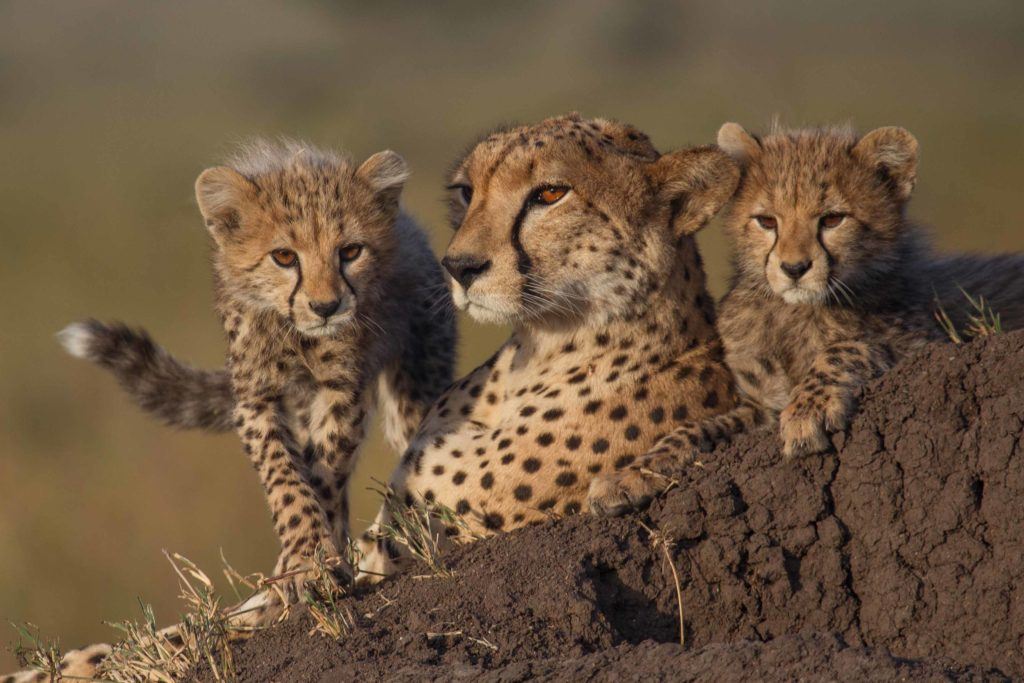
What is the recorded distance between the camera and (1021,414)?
2.92 meters

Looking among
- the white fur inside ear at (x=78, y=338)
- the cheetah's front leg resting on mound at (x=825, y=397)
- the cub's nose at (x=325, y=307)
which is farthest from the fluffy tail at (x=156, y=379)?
the cheetah's front leg resting on mound at (x=825, y=397)

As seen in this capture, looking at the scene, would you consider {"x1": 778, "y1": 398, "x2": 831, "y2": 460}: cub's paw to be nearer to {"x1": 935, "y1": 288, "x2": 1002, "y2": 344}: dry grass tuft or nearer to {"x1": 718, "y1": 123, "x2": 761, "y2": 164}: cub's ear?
{"x1": 935, "y1": 288, "x2": 1002, "y2": 344}: dry grass tuft

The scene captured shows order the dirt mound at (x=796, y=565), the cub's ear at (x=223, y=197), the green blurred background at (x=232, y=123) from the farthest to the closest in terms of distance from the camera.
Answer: the green blurred background at (x=232, y=123)
the cub's ear at (x=223, y=197)
the dirt mound at (x=796, y=565)

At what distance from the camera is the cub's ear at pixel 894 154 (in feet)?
11.9

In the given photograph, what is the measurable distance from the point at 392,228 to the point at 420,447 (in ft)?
2.19

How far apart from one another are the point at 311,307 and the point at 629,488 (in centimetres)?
105

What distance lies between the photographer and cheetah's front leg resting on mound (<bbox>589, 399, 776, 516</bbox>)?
→ 3.11 m

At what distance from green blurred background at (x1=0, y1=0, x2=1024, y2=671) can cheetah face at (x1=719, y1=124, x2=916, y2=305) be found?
23.1 inches

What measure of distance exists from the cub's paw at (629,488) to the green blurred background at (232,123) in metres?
1.45

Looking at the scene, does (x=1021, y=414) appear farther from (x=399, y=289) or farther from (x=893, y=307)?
(x=399, y=289)

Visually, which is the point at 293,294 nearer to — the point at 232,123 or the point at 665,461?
the point at 665,461

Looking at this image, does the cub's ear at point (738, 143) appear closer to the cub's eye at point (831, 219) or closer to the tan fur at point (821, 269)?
the tan fur at point (821, 269)

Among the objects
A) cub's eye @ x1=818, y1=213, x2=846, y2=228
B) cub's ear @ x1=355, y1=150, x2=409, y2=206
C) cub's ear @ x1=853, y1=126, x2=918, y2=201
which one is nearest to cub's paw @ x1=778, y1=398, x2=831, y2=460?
cub's eye @ x1=818, y1=213, x2=846, y2=228

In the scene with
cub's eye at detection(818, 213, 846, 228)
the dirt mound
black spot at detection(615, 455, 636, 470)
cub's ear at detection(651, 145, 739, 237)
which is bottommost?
the dirt mound
